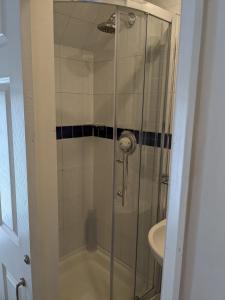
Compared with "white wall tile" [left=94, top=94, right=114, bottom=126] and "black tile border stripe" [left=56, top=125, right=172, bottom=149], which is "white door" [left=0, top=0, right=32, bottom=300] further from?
"white wall tile" [left=94, top=94, right=114, bottom=126]

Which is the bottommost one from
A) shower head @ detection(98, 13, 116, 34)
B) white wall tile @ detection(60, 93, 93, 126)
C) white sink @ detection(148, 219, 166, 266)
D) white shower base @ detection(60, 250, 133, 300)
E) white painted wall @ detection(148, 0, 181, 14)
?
white shower base @ detection(60, 250, 133, 300)

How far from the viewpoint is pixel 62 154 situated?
2076 mm

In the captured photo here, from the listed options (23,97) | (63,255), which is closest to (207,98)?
(23,97)

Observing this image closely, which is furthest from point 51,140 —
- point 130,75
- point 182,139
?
point 130,75

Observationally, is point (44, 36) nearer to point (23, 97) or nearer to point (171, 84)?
point (23, 97)

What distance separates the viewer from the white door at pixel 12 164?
2.79 ft

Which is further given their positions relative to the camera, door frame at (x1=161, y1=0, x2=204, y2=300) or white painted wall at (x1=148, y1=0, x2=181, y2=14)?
white painted wall at (x1=148, y1=0, x2=181, y2=14)

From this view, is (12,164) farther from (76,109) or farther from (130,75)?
(76,109)

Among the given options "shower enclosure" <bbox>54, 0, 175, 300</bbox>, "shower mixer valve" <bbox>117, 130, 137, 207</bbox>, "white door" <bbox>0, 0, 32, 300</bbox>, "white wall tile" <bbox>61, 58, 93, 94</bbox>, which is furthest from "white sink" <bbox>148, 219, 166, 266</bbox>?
Answer: "white wall tile" <bbox>61, 58, 93, 94</bbox>

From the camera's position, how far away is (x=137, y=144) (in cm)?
164

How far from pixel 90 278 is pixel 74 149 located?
1156mm

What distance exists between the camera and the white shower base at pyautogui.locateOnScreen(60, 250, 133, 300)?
186 centimetres

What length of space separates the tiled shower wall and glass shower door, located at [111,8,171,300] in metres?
0.58

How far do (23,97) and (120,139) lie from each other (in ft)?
2.95
